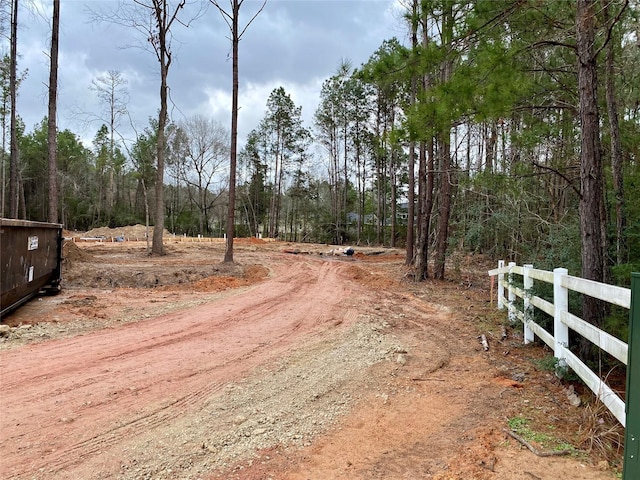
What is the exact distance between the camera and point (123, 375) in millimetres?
4137

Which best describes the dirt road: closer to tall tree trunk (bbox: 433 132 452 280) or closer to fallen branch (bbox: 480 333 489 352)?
fallen branch (bbox: 480 333 489 352)

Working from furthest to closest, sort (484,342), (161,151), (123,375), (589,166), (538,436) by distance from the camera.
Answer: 1. (161,151)
2. (484,342)
3. (589,166)
4. (123,375)
5. (538,436)

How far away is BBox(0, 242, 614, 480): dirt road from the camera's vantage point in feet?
8.61

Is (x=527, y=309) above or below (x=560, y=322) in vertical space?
below

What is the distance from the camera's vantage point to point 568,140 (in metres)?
9.40

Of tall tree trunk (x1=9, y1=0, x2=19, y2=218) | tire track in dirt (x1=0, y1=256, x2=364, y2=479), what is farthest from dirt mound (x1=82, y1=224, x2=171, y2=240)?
tire track in dirt (x1=0, y1=256, x2=364, y2=479)

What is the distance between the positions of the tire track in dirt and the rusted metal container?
70.8 inches

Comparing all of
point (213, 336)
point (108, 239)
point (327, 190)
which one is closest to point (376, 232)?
point (327, 190)

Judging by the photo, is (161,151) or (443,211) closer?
(443,211)

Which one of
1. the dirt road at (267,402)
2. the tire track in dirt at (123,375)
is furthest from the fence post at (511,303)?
the tire track in dirt at (123,375)

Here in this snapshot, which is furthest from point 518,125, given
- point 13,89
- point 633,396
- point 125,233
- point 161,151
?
point 125,233

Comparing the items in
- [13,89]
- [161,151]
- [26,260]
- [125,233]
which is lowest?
[26,260]

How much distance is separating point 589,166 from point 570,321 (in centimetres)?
205

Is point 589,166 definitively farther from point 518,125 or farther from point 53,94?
point 53,94
